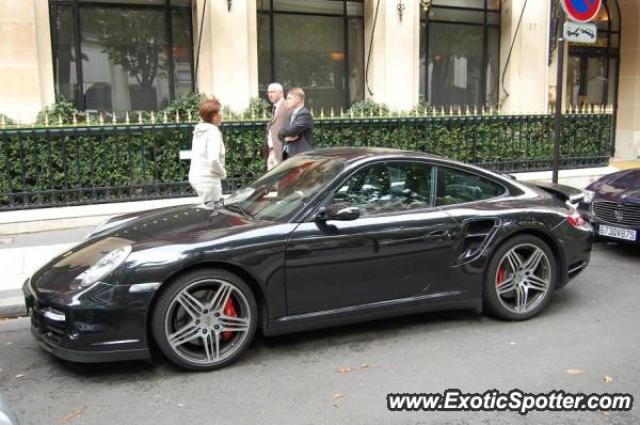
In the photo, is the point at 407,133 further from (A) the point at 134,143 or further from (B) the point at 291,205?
(B) the point at 291,205

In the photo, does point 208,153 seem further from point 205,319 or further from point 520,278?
point 520,278

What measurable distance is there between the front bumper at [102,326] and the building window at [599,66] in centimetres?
1599

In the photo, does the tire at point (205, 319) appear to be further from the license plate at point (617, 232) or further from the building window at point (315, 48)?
the building window at point (315, 48)

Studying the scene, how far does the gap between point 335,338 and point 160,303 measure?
4.98ft

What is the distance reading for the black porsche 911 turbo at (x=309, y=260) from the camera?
4.26 meters

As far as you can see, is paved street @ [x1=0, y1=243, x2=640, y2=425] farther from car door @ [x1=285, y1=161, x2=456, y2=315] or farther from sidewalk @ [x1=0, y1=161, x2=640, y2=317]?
sidewalk @ [x1=0, y1=161, x2=640, y2=317]

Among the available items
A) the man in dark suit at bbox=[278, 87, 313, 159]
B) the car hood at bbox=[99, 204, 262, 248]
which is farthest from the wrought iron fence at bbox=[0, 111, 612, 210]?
the car hood at bbox=[99, 204, 262, 248]

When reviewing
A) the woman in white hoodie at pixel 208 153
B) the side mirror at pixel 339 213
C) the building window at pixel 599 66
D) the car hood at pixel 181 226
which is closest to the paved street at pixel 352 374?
the car hood at pixel 181 226

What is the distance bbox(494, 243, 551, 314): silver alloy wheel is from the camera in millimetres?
5441

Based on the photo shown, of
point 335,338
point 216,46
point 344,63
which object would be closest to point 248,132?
point 216,46

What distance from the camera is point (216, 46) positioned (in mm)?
12305

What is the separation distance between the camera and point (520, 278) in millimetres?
5496

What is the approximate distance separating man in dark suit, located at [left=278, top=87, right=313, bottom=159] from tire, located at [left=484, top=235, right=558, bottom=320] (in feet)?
11.4

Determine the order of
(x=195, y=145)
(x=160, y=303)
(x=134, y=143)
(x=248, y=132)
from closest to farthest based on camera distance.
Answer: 1. (x=160, y=303)
2. (x=195, y=145)
3. (x=134, y=143)
4. (x=248, y=132)
